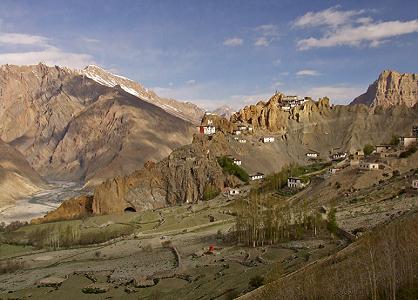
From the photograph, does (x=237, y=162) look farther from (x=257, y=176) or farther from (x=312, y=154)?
(x=312, y=154)

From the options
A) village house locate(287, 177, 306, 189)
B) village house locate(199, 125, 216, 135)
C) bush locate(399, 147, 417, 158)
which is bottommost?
village house locate(287, 177, 306, 189)

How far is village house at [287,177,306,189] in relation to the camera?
320 ft

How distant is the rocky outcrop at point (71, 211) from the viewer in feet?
385

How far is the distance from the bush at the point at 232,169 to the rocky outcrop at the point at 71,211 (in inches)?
1320

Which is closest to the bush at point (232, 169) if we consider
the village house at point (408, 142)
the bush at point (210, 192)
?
the bush at point (210, 192)

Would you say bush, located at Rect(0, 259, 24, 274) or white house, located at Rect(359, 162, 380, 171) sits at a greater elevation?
white house, located at Rect(359, 162, 380, 171)

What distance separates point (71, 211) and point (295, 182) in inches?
2223

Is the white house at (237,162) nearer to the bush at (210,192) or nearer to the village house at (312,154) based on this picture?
the bush at (210,192)

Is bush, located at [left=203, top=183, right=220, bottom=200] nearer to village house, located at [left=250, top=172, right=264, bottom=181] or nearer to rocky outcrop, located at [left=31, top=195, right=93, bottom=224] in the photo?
village house, located at [left=250, top=172, right=264, bottom=181]

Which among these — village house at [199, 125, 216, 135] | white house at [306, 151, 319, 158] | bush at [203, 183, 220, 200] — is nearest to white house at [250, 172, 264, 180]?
bush at [203, 183, 220, 200]

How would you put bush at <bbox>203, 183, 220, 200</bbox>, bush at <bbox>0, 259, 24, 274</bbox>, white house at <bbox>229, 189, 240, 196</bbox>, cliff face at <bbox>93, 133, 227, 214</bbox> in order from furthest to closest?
cliff face at <bbox>93, 133, 227, 214</bbox> → bush at <bbox>203, 183, 220, 200</bbox> → white house at <bbox>229, 189, 240, 196</bbox> → bush at <bbox>0, 259, 24, 274</bbox>

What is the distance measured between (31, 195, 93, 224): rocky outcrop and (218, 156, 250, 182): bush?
33.5 m

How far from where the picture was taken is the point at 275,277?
3300 centimetres

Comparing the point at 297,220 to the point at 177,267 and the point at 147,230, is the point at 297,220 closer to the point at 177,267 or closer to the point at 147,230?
the point at 177,267
